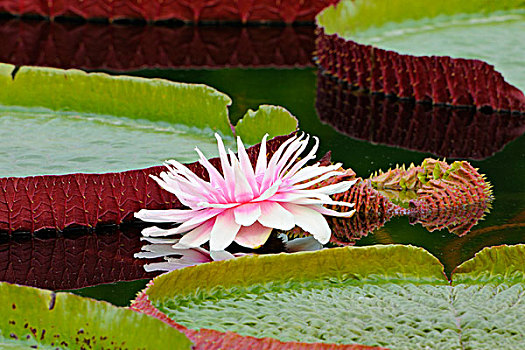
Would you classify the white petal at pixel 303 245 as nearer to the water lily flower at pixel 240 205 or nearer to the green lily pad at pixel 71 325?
the water lily flower at pixel 240 205

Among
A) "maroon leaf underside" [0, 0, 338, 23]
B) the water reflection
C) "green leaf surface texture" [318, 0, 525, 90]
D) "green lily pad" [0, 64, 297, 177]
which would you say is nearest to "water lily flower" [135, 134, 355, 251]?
"green lily pad" [0, 64, 297, 177]

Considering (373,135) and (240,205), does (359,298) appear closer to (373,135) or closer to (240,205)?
(240,205)

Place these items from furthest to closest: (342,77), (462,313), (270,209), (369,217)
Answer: (342,77), (369,217), (270,209), (462,313)

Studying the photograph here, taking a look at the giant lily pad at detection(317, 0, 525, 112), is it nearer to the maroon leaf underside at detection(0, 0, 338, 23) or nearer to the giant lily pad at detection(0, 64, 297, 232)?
the maroon leaf underside at detection(0, 0, 338, 23)

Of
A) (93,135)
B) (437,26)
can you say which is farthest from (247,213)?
(437,26)

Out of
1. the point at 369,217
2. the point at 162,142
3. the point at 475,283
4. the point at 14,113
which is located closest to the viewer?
the point at 475,283

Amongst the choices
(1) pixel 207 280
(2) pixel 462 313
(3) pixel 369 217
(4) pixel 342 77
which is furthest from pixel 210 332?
(4) pixel 342 77

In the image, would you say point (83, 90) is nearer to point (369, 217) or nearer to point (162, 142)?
point (162, 142)
